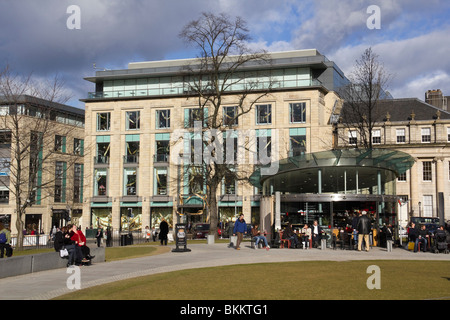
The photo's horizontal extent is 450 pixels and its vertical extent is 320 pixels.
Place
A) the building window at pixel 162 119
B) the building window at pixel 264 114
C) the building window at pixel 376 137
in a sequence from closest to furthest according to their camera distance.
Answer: the building window at pixel 264 114 → the building window at pixel 376 137 → the building window at pixel 162 119

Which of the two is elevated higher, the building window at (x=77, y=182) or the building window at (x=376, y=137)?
the building window at (x=376, y=137)

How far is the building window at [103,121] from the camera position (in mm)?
73312

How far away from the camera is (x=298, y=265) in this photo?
19562mm

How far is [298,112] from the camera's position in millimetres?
66688

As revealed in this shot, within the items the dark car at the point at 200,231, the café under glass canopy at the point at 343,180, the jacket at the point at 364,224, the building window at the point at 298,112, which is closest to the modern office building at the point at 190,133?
the building window at the point at 298,112

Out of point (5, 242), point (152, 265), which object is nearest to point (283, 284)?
point (152, 265)

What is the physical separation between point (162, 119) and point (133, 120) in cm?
414

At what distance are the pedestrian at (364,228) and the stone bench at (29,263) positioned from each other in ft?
44.0

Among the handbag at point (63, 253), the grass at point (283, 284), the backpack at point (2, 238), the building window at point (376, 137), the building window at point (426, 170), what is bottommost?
the grass at point (283, 284)

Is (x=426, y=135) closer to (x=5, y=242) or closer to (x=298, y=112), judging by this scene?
(x=298, y=112)

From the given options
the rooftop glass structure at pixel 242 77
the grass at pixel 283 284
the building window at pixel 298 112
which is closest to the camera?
the grass at pixel 283 284

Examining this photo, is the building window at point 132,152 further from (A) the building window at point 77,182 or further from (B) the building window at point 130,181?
(A) the building window at point 77,182

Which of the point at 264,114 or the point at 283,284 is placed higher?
the point at 264,114
